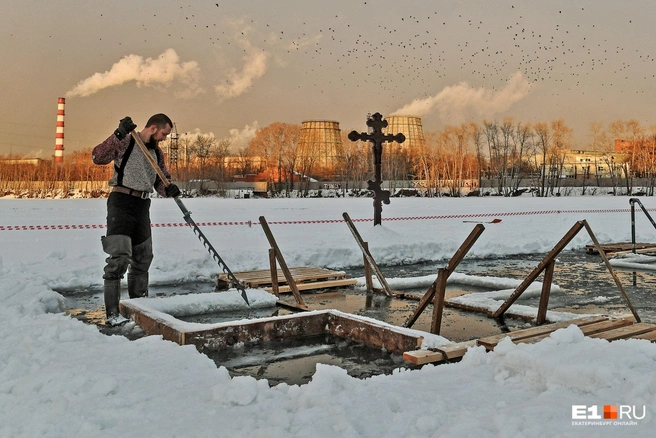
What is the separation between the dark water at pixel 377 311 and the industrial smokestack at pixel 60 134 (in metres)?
69.0

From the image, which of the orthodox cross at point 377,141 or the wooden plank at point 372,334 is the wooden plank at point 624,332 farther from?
the orthodox cross at point 377,141

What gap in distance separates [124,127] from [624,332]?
4.63 m

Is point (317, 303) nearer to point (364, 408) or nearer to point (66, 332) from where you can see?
point (66, 332)

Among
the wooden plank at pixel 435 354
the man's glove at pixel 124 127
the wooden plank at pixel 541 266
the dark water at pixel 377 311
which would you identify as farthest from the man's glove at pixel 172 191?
the wooden plank at pixel 541 266

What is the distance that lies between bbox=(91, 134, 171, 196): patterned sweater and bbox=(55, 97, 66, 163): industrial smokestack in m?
71.6

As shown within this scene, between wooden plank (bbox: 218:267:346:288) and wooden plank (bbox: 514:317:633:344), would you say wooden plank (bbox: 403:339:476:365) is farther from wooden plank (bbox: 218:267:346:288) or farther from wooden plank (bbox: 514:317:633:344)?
wooden plank (bbox: 218:267:346:288)

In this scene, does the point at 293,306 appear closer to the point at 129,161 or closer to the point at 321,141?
the point at 129,161

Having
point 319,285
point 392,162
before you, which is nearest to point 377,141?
point 319,285

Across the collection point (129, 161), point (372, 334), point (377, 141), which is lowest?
point (372, 334)

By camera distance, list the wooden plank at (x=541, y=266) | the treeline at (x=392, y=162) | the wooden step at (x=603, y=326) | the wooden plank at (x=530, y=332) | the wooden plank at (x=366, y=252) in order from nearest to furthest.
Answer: the wooden plank at (x=530, y=332)
the wooden step at (x=603, y=326)
the wooden plank at (x=541, y=266)
the wooden plank at (x=366, y=252)
the treeline at (x=392, y=162)

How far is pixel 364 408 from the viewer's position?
3006 millimetres

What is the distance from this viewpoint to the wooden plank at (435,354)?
14.0ft

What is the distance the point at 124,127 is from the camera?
575 cm

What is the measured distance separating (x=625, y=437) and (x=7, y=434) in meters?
2.69
